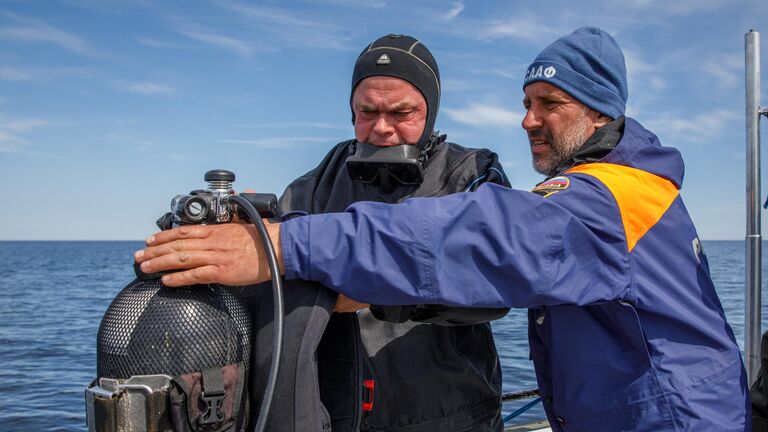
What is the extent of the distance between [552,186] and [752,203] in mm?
2244

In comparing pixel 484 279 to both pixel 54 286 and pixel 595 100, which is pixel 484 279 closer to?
pixel 595 100

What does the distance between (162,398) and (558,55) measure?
1.92 meters

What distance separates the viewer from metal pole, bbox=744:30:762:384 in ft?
11.4

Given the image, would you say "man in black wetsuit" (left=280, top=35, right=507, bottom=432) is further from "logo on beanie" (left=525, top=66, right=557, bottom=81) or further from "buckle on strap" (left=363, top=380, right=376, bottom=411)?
"logo on beanie" (left=525, top=66, right=557, bottom=81)

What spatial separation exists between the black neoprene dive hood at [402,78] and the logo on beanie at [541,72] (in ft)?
1.29

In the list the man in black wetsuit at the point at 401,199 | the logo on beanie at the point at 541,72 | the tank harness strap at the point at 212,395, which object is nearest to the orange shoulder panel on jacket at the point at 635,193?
the man in black wetsuit at the point at 401,199

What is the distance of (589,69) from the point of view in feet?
8.45

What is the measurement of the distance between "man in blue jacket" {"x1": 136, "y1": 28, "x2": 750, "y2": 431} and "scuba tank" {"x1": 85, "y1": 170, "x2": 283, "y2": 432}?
6 centimetres

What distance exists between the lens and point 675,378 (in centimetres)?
194

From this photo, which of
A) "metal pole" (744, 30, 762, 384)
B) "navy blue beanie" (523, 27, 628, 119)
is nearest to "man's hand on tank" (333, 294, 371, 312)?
"navy blue beanie" (523, 27, 628, 119)

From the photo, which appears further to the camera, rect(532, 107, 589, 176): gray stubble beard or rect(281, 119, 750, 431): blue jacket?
rect(532, 107, 589, 176): gray stubble beard

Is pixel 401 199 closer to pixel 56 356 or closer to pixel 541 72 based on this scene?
pixel 541 72

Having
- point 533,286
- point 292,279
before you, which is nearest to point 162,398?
point 292,279

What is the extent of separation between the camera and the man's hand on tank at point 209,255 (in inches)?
60.9
